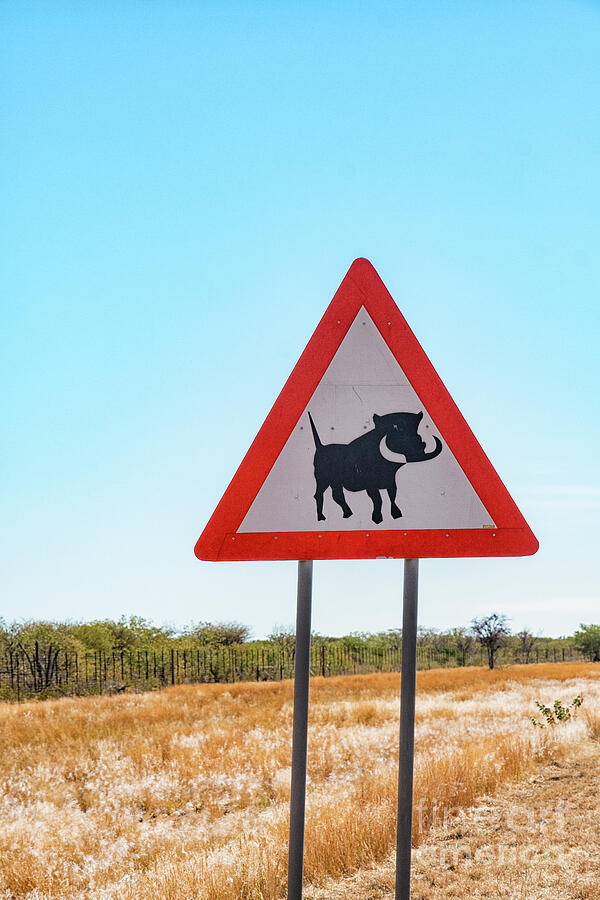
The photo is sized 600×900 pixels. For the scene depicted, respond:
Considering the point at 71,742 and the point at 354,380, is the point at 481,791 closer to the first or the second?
the point at 354,380

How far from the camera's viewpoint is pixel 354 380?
2.44 m

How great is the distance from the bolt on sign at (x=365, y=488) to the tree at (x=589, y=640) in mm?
64934

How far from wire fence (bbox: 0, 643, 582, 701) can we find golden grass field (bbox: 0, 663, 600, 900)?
42.3 feet

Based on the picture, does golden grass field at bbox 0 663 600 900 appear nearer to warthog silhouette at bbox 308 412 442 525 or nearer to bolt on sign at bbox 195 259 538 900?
bolt on sign at bbox 195 259 538 900

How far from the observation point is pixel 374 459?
2.36 m

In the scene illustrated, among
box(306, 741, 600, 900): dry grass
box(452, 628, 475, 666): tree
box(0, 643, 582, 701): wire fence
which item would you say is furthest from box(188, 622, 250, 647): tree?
box(306, 741, 600, 900): dry grass

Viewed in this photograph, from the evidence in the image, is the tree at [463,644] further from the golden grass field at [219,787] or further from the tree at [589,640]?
the golden grass field at [219,787]

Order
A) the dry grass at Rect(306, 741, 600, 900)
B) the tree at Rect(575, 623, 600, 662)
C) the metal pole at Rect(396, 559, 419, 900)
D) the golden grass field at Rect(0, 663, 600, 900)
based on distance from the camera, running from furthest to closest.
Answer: the tree at Rect(575, 623, 600, 662) < the golden grass field at Rect(0, 663, 600, 900) < the dry grass at Rect(306, 741, 600, 900) < the metal pole at Rect(396, 559, 419, 900)

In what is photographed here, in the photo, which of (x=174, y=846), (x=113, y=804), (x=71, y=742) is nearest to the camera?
(x=174, y=846)

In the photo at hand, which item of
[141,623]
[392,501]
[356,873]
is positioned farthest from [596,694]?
[141,623]

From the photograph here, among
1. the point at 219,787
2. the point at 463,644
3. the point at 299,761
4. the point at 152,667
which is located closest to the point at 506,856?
the point at 299,761

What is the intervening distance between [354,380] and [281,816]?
13.5 feet

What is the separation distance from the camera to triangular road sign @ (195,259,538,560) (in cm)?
233

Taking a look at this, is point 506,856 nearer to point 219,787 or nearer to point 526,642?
point 219,787
